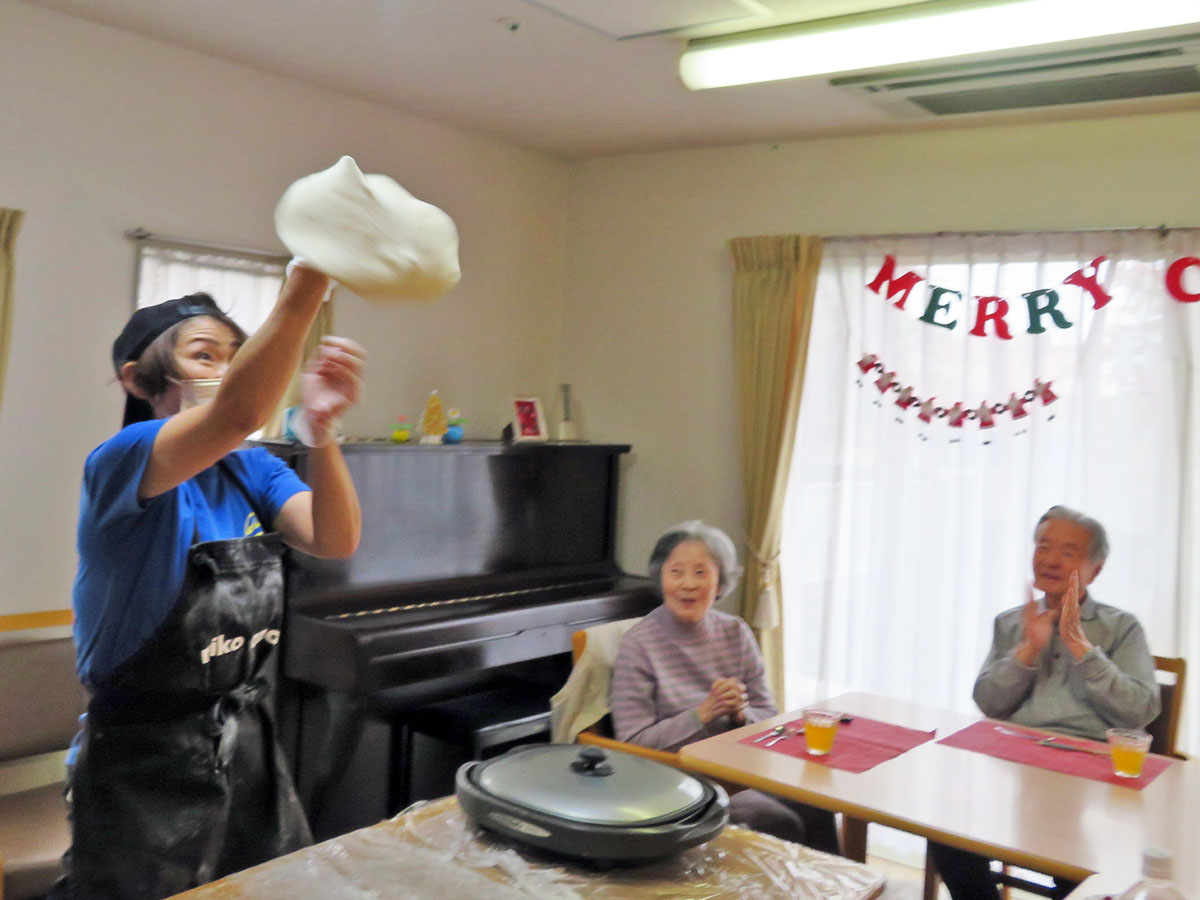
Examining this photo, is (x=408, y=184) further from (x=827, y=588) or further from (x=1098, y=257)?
(x=1098, y=257)

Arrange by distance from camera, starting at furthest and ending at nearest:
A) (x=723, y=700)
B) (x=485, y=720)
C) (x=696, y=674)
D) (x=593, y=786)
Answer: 1. (x=485, y=720)
2. (x=696, y=674)
3. (x=723, y=700)
4. (x=593, y=786)

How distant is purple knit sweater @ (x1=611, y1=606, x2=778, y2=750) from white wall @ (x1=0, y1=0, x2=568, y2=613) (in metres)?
1.77

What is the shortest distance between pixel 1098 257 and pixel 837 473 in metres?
1.21

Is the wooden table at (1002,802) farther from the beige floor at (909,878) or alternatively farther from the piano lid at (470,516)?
the piano lid at (470,516)

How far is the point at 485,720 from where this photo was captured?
354cm

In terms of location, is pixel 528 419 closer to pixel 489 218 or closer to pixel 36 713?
pixel 489 218

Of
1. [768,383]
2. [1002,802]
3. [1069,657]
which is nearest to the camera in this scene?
[1002,802]

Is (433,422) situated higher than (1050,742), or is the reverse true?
(433,422)

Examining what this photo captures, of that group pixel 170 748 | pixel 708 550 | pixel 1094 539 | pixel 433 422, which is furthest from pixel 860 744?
pixel 433 422

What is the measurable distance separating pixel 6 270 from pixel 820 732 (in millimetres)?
2596

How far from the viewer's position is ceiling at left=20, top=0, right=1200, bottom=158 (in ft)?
10.1

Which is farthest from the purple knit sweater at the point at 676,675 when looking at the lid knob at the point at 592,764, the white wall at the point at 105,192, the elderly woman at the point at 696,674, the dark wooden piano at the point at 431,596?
the white wall at the point at 105,192

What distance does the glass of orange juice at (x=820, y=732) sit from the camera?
2.38 metres

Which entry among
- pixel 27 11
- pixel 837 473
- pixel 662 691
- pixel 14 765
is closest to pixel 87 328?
pixel 27 11
